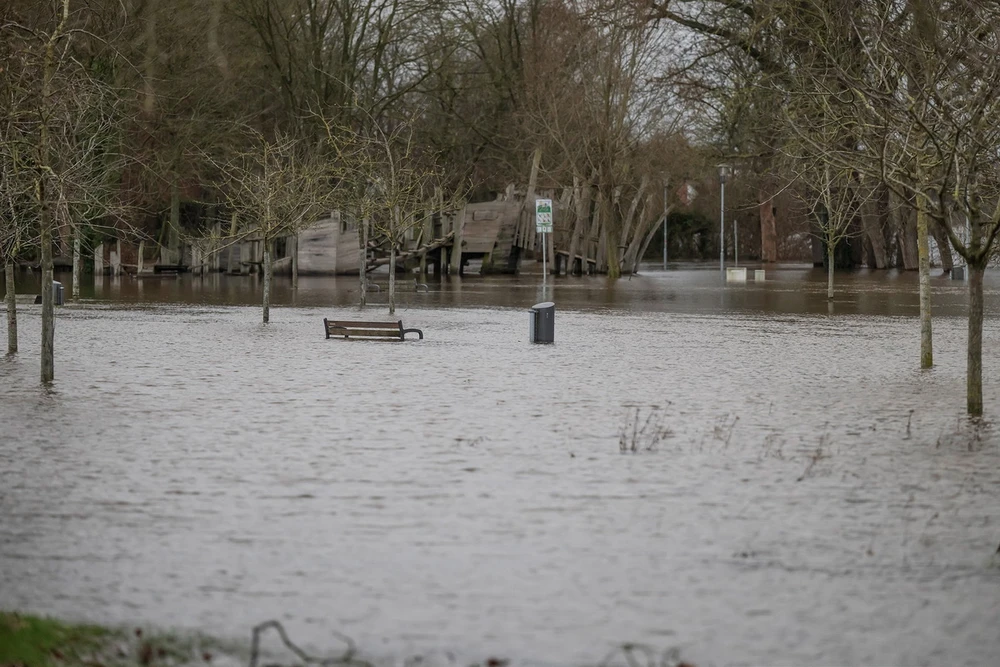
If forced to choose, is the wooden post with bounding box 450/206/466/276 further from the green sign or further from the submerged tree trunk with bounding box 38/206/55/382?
the submerged tree trunk with bounding box 38/206/55/382

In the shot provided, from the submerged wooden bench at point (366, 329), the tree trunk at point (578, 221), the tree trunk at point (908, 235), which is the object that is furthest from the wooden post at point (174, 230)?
the submerged wooden bench at point (366, 329)

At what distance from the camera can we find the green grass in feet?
19.5

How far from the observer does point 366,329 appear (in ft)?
86.7

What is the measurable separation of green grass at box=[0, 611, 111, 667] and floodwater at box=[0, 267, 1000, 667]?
0.50m

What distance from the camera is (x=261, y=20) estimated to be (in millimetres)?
58781

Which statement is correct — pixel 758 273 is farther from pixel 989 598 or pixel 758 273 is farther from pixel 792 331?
pixel 989 598

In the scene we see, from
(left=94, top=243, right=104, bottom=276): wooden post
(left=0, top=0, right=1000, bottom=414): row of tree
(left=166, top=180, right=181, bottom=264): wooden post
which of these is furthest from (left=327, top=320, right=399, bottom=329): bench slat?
(left=94, top=243, right=104, bottom=276): wooden post

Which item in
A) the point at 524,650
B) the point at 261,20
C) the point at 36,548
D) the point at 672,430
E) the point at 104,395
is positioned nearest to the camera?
the point at 524,650

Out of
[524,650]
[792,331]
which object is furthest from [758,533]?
[792,331]

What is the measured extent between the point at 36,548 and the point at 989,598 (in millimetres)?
5159

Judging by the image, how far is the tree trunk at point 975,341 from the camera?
589 inches

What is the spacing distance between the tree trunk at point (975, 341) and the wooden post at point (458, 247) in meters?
50.4

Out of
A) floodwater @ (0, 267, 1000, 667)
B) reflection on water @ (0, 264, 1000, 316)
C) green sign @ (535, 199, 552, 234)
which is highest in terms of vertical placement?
green sign @ (535, 199, 552, 234)

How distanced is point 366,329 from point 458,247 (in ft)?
132
